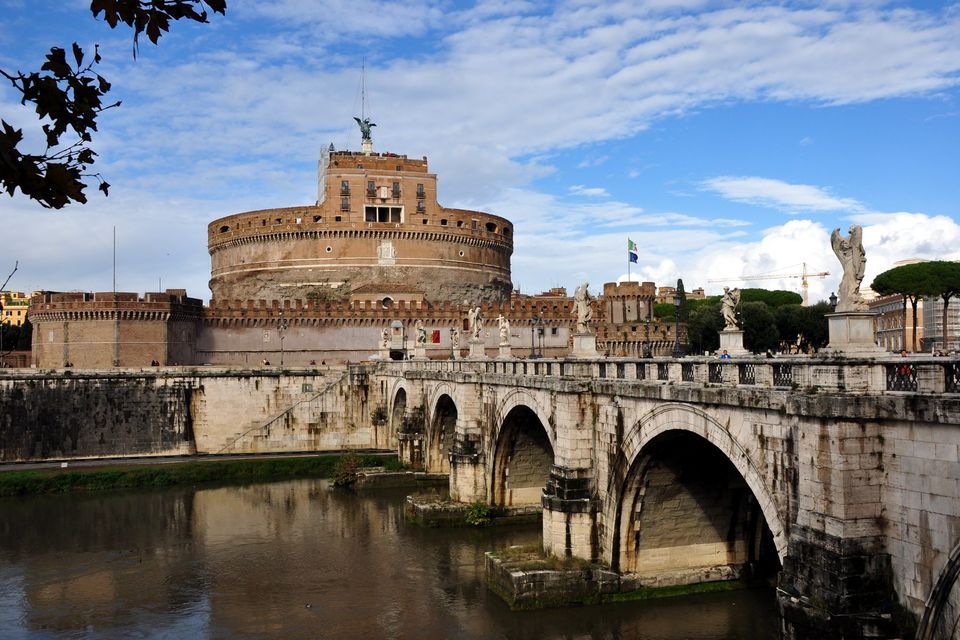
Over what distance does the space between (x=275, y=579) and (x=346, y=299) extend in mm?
45486

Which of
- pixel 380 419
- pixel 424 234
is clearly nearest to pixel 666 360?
pixel 380 419

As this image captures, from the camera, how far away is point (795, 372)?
491 inches

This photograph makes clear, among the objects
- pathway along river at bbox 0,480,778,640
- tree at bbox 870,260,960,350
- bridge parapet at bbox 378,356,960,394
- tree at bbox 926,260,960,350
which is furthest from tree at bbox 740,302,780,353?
bridge parapet at bbox 378,356,960,394

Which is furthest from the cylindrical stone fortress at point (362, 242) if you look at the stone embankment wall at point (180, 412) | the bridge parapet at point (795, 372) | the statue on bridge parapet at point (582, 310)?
the bridge parapet at point (795, 372)

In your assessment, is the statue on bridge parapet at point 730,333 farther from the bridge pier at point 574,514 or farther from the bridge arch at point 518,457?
the bridge arch at point 518,457

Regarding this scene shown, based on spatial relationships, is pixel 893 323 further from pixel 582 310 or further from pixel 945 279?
pixel 582 310

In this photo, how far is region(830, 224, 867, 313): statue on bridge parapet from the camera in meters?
11.8

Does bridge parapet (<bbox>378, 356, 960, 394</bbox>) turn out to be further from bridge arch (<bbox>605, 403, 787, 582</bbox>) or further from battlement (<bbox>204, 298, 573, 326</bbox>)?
battlement (<bbox>204, 298, 573, 326</bbox>)

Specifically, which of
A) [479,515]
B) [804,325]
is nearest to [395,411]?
[479,515]

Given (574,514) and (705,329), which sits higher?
(705,329)

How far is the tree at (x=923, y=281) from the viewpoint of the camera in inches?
1610

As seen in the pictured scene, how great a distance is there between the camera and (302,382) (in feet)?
167

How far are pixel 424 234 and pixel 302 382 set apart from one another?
26268mm

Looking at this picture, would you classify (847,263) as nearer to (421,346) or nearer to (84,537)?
(84,537)
